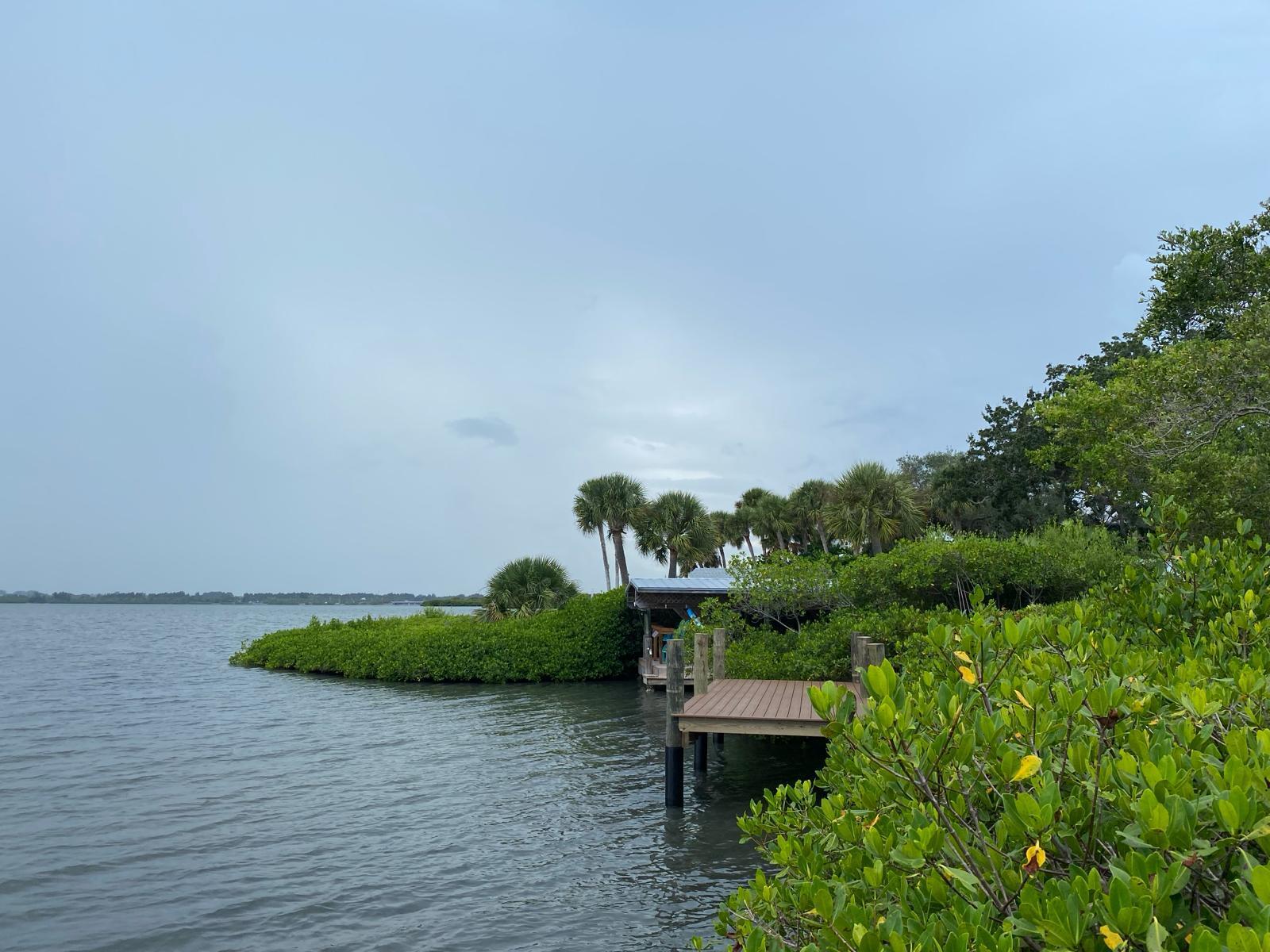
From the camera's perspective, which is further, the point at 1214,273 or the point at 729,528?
the point at 729,528

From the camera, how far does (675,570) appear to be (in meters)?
46.7

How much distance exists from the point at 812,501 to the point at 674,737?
40.1 meters

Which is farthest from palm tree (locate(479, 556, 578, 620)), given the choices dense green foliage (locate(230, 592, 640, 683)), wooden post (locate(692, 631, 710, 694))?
wooden post (locate(692, 631, 710, 694))

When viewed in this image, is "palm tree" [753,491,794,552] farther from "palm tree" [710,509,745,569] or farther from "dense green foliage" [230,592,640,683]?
"dense green foliage" [230,592,640,683]

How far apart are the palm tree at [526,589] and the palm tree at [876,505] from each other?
1456 centimetres

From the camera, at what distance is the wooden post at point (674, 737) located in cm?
1219

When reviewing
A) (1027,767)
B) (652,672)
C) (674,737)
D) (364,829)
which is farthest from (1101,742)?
(652,672)

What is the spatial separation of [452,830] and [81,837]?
17.5ft

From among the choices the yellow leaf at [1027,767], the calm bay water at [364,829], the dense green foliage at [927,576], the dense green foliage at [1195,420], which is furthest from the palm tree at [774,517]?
the yellow leaf at [1027,767]

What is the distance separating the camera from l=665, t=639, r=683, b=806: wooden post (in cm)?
1219

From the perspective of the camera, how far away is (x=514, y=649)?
30891 mm

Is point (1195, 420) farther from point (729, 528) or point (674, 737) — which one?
point (729, 528)

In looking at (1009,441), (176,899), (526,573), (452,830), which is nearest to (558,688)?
(526,573)

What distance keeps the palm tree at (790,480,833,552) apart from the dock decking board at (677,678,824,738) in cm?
3562
